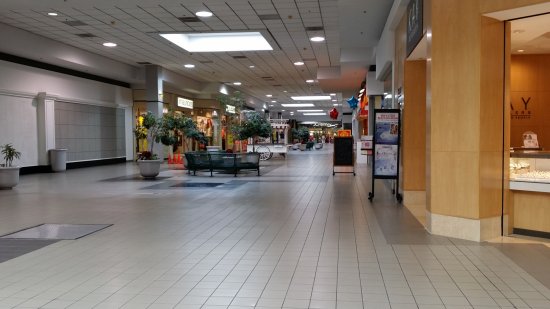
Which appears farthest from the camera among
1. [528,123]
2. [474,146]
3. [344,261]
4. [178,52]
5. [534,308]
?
[178,52]

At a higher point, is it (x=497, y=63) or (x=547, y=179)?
(x=497, y=63)

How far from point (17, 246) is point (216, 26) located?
9.41 metres

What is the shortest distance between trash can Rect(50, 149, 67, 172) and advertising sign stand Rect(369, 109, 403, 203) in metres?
12.6

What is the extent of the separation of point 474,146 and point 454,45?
1.27 metres

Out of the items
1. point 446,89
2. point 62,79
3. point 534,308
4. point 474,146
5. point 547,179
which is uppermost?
point 62,79

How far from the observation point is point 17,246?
18.8ft

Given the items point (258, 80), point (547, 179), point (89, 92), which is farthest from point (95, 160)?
point (547, 179)

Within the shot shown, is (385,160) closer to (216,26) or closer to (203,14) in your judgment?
(203,14)

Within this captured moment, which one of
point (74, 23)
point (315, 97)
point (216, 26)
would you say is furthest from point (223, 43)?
point (315, 97)

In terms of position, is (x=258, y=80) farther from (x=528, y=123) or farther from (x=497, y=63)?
(x=497, y=63)

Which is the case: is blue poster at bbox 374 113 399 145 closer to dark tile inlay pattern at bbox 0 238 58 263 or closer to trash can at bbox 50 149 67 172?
dark tile inlay pattern at bbox 0 238 58 263

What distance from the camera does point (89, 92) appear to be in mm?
20266

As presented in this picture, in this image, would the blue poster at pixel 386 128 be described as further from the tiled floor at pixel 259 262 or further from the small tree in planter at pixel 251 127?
the small tree in planter at pixel 251 127

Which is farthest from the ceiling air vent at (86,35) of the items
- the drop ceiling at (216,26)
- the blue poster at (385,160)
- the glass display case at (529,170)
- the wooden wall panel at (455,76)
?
the glass display case at (529,170)
